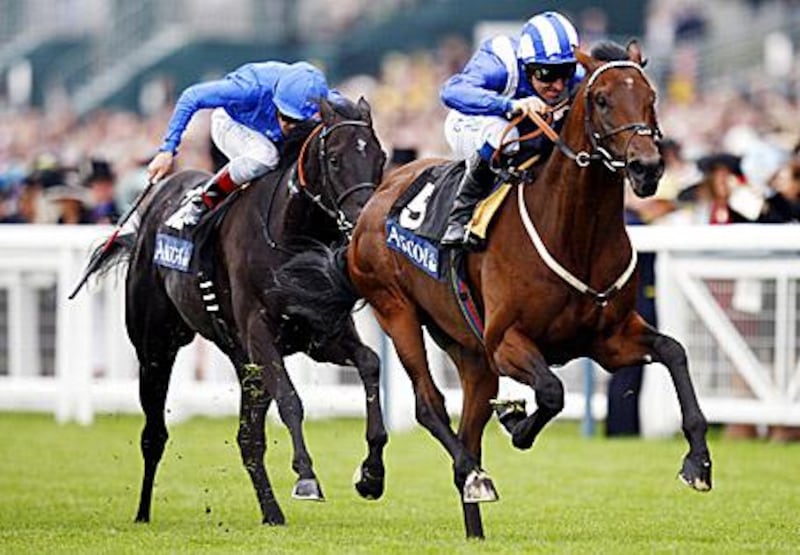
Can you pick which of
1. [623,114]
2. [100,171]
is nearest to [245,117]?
[623,114]

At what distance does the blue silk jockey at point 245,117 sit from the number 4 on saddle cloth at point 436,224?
2.49ft

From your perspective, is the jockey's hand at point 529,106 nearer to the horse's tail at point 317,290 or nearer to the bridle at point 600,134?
the bridle at point 600,134

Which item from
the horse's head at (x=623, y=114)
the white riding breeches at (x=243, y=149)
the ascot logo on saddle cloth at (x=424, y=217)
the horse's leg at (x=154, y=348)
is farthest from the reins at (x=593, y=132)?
the horse's leg at (x=154, y=348)

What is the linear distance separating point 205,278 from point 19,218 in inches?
271

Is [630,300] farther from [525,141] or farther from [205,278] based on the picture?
[205,278]

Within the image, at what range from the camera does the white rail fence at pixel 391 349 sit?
508 inches

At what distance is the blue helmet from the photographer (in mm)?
9688

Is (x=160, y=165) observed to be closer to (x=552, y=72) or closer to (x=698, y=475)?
(x=552, y=72)

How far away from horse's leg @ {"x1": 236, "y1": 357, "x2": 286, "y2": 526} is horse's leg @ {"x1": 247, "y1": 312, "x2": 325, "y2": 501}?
5 centimetres

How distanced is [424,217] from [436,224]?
0.42ft

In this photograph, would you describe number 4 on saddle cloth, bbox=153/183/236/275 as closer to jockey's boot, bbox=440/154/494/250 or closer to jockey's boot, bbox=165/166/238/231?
jockey's boot, bbox=165/166/238/231

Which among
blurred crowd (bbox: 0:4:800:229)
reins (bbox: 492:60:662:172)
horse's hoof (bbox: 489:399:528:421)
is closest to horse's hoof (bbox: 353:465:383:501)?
horse's hoof (bbox: 489:399:528:421)

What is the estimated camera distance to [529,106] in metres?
8.39

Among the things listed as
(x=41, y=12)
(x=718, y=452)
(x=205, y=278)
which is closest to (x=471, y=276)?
(x=205, y=278)
